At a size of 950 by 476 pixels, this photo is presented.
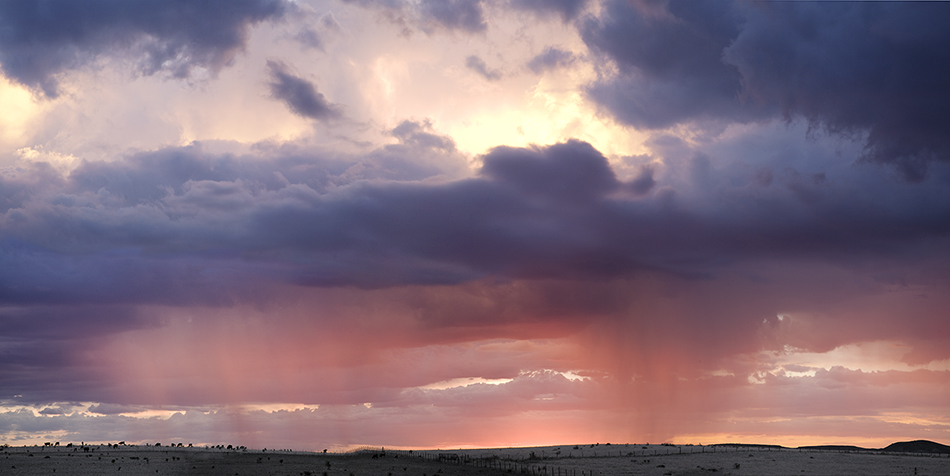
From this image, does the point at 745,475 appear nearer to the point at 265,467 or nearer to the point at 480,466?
the point at 480,466

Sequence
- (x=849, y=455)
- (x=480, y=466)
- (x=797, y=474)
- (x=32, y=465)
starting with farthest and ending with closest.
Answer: (x=849, y=455)
(x=480, y=466)
(x=32, y=465)
(x=797, y=474)

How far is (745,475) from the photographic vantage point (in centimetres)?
13825

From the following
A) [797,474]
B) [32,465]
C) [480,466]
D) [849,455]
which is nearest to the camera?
[797,474]

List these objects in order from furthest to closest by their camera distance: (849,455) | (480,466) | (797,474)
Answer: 1. (849,455)
2. (480,466)
3. (797,474)

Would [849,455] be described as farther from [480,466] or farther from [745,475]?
[480,466]

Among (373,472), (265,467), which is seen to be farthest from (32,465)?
(373,472)

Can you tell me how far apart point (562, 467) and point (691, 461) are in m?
30.7

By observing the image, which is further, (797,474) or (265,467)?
(265,467)

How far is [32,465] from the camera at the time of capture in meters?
148

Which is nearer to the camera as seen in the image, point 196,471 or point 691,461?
point 196,471

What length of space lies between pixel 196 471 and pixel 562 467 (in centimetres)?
7737

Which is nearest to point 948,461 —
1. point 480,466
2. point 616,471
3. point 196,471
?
point 616,471

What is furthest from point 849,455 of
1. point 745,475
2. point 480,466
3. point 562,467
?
point 480,466

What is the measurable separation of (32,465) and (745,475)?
140 meters
